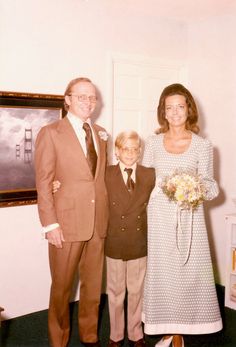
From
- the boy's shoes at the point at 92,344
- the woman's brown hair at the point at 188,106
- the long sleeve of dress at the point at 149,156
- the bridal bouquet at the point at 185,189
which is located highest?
the woman's brown hair at the point at 188,106

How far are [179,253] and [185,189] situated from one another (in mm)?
478

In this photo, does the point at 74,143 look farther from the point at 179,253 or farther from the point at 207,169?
the point at 179,253

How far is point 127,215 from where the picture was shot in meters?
2.76

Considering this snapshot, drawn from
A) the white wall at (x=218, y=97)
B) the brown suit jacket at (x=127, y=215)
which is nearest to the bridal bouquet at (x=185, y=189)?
the brown suit jacket at (x=127, y=215)

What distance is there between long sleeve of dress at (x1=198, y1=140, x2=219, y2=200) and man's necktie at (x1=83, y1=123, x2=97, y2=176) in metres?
0.73

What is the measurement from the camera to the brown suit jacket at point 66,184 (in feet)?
8.64

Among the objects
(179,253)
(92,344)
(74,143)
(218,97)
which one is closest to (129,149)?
(74,143)

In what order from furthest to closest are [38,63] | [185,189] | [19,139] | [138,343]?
[38,63], [19,139], [138,343], [185,189]

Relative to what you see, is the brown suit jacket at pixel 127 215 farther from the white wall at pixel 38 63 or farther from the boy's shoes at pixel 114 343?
the white wall at pixel 38 63

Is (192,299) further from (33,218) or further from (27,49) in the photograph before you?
(27,49)

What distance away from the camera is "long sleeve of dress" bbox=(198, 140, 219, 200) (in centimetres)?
273

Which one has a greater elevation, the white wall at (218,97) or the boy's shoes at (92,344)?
the white wall at (218,97)

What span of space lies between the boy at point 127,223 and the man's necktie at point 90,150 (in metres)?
0.13

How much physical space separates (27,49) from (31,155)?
908 millimetres
